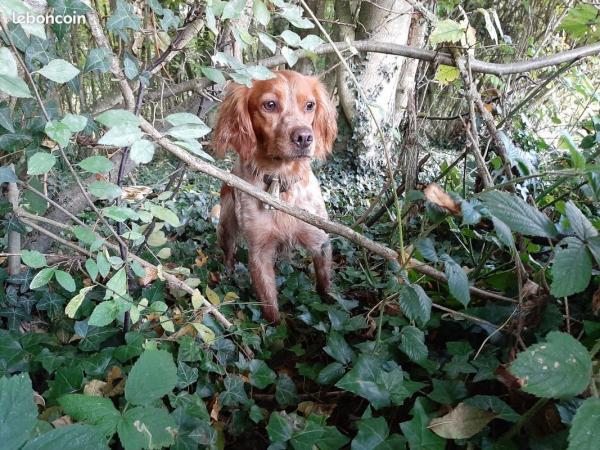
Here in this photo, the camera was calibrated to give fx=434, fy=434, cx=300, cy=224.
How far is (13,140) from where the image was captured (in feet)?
5.09

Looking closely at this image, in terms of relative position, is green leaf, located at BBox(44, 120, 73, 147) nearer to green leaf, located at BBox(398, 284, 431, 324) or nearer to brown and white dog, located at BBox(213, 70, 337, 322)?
green leaf, located at BBox(398, 284, 431, 324)

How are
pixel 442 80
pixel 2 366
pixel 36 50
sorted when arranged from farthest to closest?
pixel 442 80
pixel 2 366
pixel 36 50

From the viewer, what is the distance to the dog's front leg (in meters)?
2.37

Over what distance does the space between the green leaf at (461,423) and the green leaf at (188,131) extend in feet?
3.29

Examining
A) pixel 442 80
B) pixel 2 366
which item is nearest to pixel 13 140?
pixel 2 366

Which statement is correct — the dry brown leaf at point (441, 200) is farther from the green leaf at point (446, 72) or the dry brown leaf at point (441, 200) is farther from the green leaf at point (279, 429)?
the green leaf at point (446, 72)

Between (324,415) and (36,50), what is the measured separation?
148 cm

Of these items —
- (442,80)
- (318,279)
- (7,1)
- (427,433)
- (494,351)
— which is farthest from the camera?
(318,279)

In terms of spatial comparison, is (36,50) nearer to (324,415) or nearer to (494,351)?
(324,415)

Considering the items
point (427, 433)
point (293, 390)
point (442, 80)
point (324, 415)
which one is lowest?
point (293, 390)

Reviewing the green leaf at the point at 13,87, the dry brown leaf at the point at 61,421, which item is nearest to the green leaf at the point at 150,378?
the dry brown leaf at the point at 61,421

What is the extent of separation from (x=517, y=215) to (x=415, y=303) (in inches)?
17.4

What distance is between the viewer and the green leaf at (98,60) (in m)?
1.36

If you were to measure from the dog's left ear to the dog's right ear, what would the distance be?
493mm
